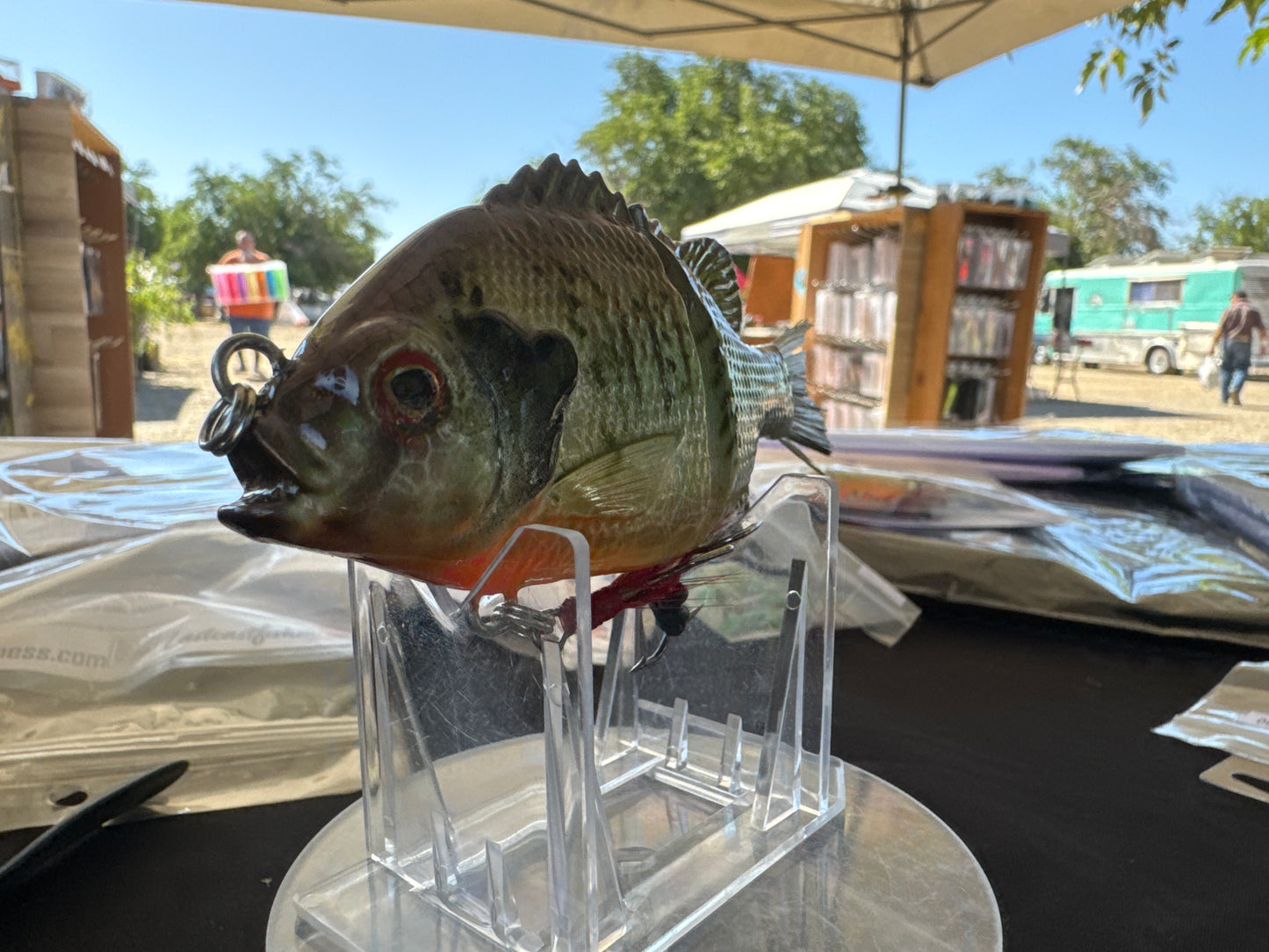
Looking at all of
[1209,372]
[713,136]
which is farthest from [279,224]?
[1209,372]

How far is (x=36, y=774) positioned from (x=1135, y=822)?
2.13 ft

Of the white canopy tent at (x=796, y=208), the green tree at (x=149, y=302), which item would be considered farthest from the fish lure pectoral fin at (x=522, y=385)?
the green tree at (x=149, y=302)

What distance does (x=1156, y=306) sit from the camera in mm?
7992

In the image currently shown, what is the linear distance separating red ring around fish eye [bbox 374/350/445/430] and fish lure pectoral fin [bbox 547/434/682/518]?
0.17ft

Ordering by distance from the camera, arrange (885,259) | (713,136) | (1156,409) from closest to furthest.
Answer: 1. (885,259)
2. (1156,409)
3. (713,136)

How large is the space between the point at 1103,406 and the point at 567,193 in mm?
6277

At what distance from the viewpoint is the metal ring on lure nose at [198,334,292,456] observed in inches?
10.3

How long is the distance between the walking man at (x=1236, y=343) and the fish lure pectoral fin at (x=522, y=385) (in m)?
6.69

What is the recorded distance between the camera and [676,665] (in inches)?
22.0

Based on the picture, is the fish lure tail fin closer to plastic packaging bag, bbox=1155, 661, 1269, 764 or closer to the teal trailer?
plastic packaging bag, bbox=1155, 661, 1269, 764

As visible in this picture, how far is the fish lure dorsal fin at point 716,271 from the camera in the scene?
406 mm

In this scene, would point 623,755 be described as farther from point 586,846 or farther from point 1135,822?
point 1135,822

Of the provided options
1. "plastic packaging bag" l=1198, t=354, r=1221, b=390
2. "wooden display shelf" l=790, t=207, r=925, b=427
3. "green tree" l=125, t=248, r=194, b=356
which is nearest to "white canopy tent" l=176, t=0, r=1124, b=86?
"wooden display shelf" l=790, t=207, r=925, b=427

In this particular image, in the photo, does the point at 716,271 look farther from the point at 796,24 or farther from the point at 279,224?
the point at 279,224
